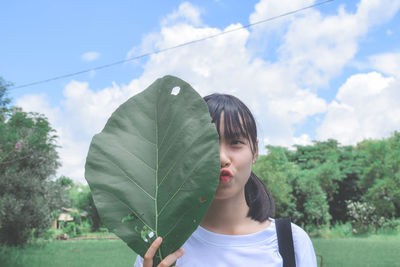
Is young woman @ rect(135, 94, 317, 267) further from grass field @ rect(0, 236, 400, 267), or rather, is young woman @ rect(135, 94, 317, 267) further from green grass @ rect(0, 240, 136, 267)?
green grass @ rect(0, 240, 136, 267)

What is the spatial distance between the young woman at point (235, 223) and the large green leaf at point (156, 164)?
1.08ft

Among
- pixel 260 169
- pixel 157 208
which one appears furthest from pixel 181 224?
pixel 260 169

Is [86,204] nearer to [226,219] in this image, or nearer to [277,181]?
[277,181]

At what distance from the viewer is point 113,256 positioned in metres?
9.33

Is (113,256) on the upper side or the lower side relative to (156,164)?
lower

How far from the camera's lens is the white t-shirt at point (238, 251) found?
46.6 inches

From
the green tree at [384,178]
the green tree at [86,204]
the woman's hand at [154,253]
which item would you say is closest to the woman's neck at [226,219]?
the woman's hand at [154,253]

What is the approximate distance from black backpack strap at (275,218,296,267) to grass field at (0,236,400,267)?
6856 mm

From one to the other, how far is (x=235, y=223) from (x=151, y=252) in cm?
50

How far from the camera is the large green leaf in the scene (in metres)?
0.77

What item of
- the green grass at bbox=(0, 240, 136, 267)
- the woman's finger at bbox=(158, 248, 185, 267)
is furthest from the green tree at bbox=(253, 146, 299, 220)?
the woman's finger at bbox=(158, 248, 185, 267)

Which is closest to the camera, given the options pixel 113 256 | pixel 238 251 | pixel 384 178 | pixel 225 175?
pixel 225 175

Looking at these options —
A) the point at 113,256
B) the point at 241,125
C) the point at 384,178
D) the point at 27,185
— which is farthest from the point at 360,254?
the point at 241,125

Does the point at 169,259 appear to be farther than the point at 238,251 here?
No
